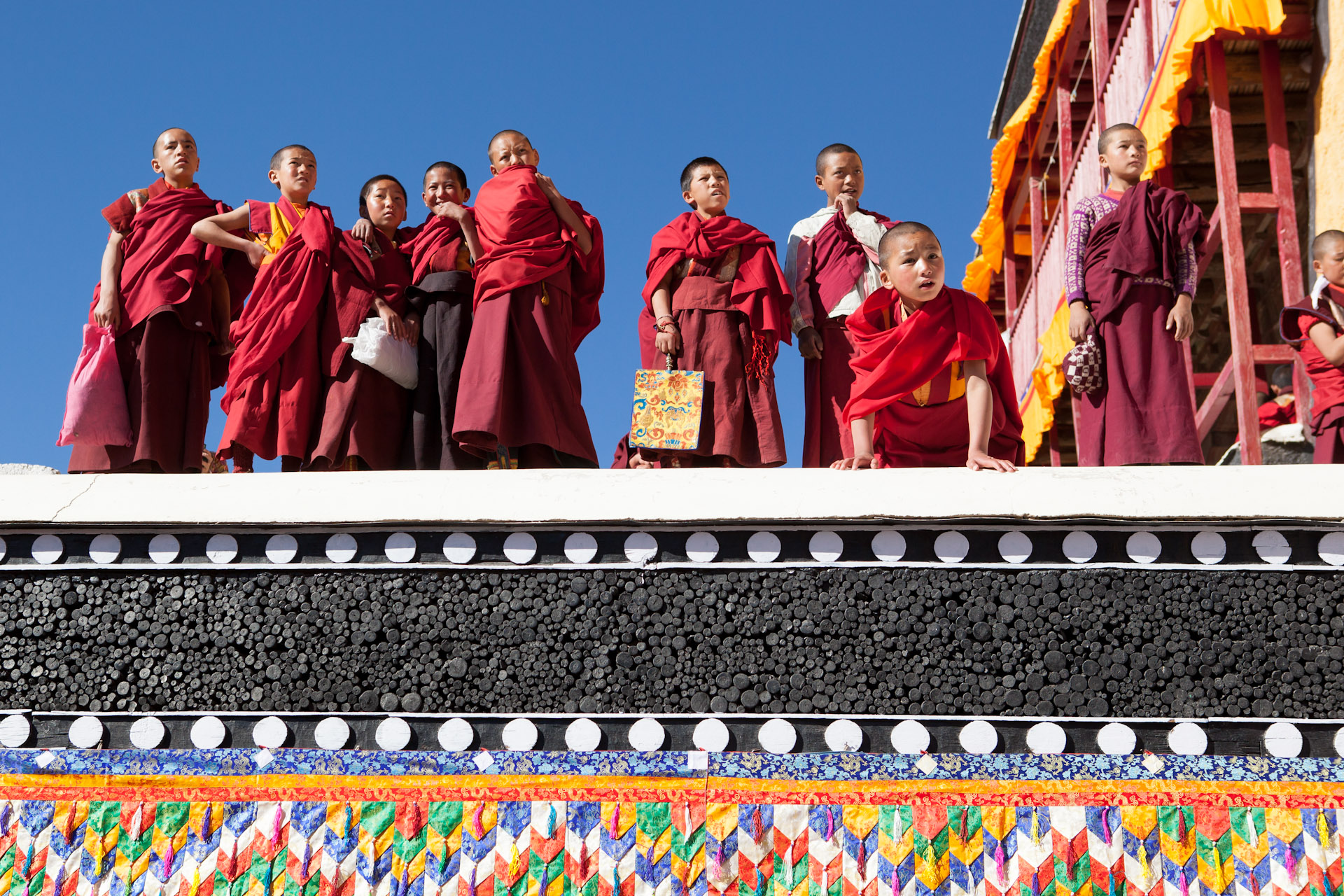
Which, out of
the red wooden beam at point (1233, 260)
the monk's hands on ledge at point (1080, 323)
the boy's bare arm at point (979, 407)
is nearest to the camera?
the boy's bare arm at point (979, 407)

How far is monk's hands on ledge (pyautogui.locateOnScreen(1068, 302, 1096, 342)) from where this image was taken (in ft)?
13.9

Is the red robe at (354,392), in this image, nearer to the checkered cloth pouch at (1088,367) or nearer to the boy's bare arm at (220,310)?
the boy's bare arm at (220,310)

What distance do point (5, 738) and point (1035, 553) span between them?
217 cm

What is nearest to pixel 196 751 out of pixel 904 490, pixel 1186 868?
pixel 904 490

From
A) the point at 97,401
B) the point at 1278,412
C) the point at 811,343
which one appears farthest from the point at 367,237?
the point at 1278,412

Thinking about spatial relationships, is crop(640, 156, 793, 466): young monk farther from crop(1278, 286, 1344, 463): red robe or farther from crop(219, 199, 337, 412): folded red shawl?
crop(1278, 286, 1344, 463): red robe

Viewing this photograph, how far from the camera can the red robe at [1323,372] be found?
4.35 m

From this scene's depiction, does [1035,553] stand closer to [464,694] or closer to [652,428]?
[464,694]

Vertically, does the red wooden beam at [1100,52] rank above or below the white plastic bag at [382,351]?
above

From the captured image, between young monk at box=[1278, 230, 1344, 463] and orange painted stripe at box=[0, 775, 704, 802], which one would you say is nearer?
orange painted stripe at box=[0, 775, 704, 802]

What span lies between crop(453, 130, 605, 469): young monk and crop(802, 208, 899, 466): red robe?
0.75 meters

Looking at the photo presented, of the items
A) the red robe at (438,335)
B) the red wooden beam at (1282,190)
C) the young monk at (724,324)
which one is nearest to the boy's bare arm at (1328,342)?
A: the red wooden beam at (1282,190)

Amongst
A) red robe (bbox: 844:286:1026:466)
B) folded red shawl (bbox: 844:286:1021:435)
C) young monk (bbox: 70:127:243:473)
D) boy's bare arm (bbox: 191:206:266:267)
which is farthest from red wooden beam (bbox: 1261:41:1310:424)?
young monk (bbox: 70:127:243:473)

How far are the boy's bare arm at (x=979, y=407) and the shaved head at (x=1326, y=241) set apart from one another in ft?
5.62
